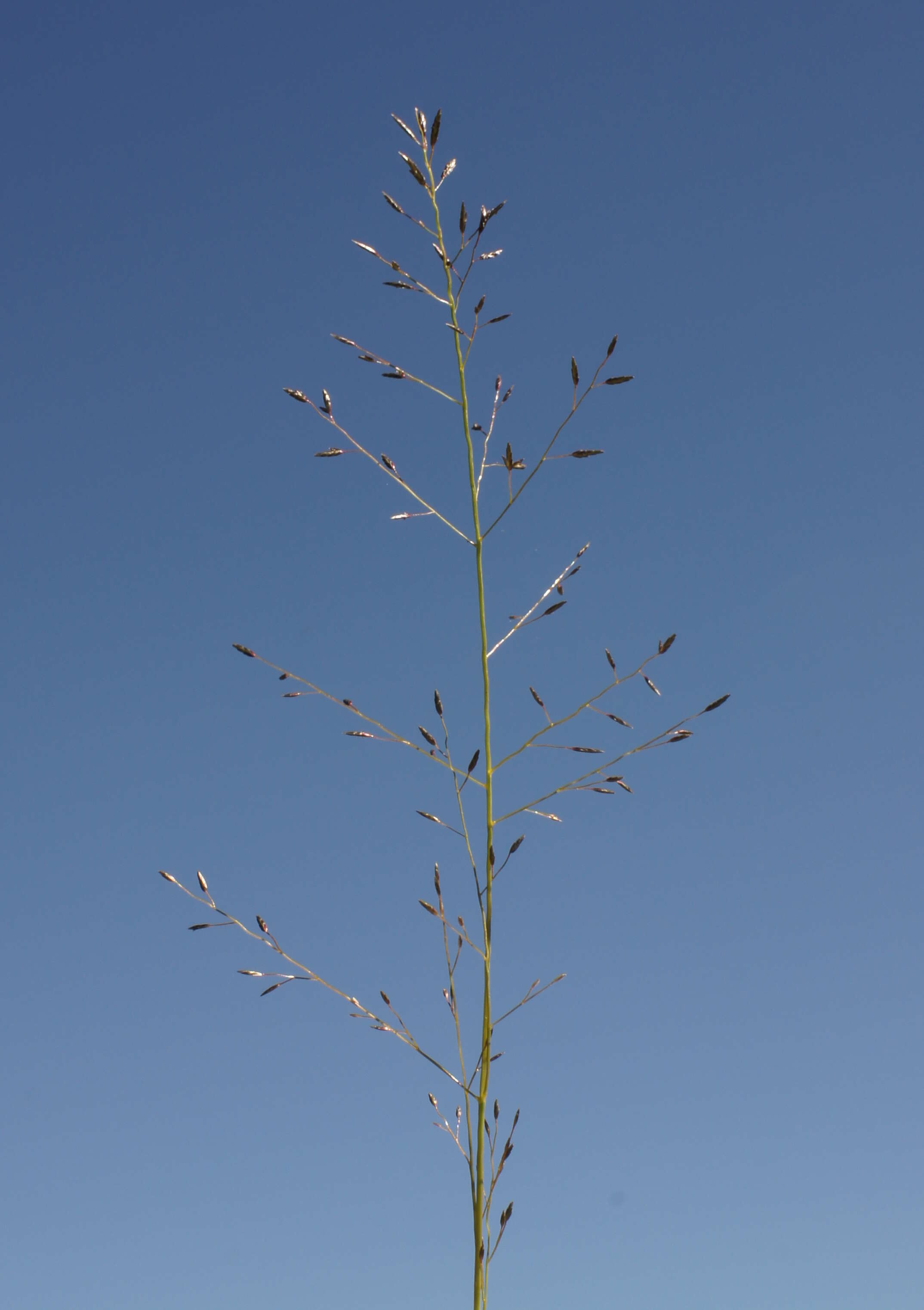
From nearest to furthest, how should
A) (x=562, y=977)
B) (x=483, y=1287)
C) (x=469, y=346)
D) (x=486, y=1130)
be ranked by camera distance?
(x=483, y=1287) → (x=486, y=1130) → (x=562, y=977) → (x=469, y=346)

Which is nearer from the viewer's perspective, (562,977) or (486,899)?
(486,899)

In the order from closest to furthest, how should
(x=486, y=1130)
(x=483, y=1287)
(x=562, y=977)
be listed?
(x=483, y=1287)
(x=486, y=1130)
(x=562, y=977)

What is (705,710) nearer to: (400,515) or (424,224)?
(400,515)

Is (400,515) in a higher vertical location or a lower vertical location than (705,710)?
higher

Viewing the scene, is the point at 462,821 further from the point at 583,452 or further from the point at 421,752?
the point at 583,452

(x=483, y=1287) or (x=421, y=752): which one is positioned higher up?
(x=421, y=752)

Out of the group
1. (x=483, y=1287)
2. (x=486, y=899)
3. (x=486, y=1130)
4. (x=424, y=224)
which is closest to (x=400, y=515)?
(x=424, y=224)

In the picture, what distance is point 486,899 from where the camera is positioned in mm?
1796

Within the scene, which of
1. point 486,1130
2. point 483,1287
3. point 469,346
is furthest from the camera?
point 469,346

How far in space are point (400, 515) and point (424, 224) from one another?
553 mm

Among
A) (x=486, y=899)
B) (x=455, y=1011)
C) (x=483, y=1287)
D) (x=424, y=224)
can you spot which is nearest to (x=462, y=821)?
(x=486, y=899)

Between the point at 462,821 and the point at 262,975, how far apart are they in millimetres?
436

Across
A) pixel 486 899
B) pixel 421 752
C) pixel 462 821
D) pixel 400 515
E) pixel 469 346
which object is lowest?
pixel 486 899

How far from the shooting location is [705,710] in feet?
6.10
